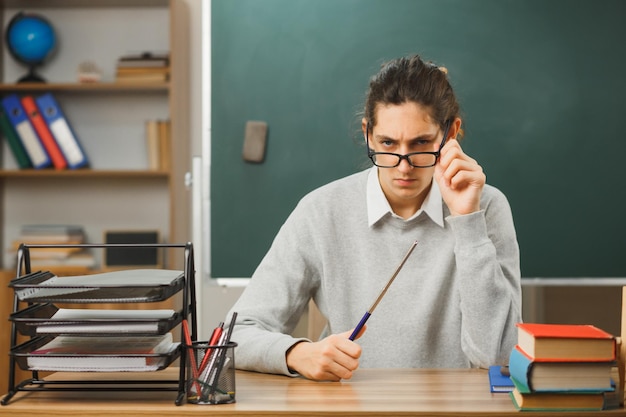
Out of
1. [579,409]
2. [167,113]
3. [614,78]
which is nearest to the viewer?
[579,409]

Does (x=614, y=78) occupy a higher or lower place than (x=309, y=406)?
higher

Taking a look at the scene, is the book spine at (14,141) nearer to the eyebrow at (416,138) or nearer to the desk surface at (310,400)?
the eyebrow at (416,138)

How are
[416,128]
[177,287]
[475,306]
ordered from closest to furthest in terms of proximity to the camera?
[177,287] → [475,306] → [416,128]

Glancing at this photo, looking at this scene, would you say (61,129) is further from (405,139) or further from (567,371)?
(567,371)

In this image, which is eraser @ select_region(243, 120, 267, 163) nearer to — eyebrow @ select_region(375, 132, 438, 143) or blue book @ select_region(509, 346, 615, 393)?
eyebrow @ select_region(375, 132, 438, 143)

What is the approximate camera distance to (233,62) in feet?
9.95

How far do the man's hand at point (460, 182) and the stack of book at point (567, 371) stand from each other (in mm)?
562

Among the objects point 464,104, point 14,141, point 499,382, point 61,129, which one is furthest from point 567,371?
point 14,141

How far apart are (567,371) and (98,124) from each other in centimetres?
307

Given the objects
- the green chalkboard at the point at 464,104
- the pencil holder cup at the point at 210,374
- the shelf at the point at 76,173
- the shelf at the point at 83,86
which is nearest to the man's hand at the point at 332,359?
the pencil holder cup at the point at 210,374

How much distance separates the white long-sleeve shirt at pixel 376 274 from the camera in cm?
174

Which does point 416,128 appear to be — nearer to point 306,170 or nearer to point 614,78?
point 306,170

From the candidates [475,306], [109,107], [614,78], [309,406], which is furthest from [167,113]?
[309,406]

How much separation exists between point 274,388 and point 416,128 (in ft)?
2.35
